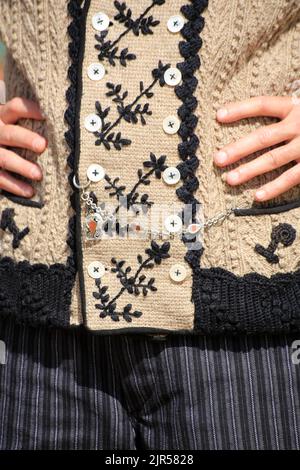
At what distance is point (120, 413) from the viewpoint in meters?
1.14

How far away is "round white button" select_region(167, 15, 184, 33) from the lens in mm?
986

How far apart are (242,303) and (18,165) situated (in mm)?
497

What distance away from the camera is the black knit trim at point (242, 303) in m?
0.99

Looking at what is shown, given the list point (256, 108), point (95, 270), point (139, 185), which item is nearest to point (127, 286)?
point (95, 270)

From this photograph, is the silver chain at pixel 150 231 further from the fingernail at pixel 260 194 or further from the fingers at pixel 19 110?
the fingers at pixel 19 110

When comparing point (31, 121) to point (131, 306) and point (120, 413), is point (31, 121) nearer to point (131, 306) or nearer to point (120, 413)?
point (131, 306)

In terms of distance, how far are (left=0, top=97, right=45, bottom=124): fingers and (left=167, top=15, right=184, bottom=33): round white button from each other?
29 centimetres

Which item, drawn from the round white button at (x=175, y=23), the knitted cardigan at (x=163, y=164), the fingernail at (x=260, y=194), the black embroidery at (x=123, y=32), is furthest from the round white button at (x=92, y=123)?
the fingernail at (x=260, y=194)

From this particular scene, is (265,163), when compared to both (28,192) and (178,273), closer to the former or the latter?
(178,273)

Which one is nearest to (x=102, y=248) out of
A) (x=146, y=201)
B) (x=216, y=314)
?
(x=146, y=201)

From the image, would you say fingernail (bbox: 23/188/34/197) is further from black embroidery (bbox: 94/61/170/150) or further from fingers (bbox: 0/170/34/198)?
black embroidery (bbox: 94/61/170/150)

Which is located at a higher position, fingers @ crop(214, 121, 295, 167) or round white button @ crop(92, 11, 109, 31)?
round white button @ crop(92, 11, 109, 31)

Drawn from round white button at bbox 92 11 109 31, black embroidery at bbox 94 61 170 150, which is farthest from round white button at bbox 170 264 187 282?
round white button at bbox 92 11 109 31

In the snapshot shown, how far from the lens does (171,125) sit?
983 millimetres
